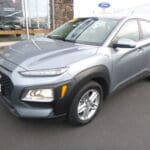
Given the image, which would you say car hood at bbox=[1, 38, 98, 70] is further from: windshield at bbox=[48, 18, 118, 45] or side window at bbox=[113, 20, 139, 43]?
side window at bbox=[113, 20, 139, 43]

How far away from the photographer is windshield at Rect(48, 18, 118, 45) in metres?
3.69

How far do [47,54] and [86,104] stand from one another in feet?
3.02

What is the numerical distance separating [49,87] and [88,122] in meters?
0.98

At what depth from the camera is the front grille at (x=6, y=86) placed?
9.52ft

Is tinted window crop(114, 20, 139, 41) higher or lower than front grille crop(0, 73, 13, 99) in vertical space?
higher

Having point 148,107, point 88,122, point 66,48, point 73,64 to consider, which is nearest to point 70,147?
point 88,122

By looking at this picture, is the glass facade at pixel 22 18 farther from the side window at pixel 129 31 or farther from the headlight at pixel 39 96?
the headlight at pixel 39 96

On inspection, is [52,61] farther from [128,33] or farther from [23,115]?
[128,33]

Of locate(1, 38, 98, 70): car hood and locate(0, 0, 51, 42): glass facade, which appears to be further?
locate(0, 0, 51, 42): glass facade

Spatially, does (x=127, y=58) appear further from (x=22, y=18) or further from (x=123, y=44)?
(x=22, y=18)

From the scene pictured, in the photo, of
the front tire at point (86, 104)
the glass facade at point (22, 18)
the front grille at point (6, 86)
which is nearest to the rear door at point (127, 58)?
the front tire at point (86, 104)

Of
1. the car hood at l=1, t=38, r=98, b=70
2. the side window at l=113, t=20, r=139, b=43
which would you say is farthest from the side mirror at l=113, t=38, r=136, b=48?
the car hood at l=1, t=38, r=98, b=70

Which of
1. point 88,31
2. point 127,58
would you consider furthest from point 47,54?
point 127,58

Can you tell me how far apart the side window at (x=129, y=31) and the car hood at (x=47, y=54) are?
0.64m
